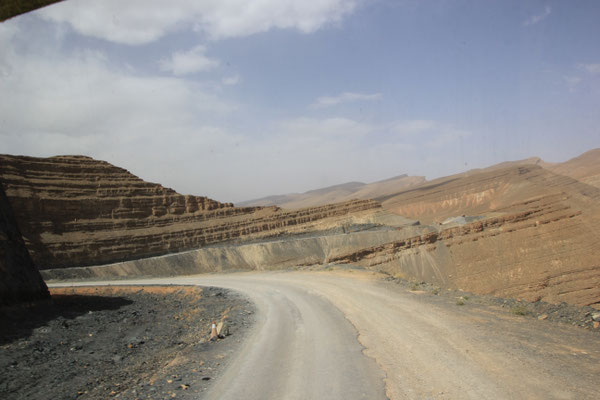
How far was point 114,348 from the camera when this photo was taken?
972 centimetres

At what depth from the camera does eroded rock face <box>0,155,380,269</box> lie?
1422 inches

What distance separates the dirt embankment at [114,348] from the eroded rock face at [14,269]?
1.62 ft

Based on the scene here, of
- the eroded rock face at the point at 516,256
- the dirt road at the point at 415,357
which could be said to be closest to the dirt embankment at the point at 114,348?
the dirt road at the point at 415,357

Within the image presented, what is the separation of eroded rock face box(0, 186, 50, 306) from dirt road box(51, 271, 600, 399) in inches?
327

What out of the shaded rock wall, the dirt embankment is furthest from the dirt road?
the shaded rock wall

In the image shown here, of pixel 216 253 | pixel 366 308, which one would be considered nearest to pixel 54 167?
pixel 216 253

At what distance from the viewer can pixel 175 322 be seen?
12789 millimetres

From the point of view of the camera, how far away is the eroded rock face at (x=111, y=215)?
119 ft

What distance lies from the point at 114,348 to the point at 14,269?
538cm

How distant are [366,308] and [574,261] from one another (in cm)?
2182

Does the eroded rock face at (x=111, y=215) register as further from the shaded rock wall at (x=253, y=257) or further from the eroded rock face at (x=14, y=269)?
the eroded rock face at (x=14, y=269)

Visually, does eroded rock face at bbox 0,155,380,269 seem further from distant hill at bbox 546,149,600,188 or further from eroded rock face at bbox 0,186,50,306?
distant hill at bbox 546,149,600,188

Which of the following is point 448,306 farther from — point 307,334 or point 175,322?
point 175,322

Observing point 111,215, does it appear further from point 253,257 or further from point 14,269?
point 14,269
